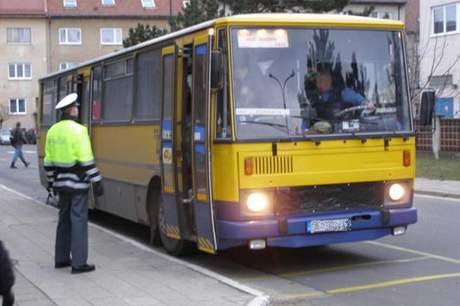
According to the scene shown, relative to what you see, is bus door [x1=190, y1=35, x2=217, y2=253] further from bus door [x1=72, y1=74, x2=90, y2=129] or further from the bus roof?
bus door [x1=72, y1=74, x2=90, y2=129]

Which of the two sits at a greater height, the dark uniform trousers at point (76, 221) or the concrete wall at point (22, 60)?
the concrete wall at point (22, 60)

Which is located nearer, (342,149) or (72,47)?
(342,149)

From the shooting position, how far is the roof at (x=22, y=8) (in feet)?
232

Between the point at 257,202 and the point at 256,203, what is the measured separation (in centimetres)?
2

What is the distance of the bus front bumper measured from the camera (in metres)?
8.12

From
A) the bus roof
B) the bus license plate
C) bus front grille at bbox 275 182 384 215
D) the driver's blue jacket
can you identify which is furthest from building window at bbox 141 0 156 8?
the bus license plate

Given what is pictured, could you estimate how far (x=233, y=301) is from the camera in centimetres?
708

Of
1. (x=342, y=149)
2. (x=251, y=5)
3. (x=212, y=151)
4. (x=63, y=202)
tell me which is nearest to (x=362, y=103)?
(x=342, y=149)

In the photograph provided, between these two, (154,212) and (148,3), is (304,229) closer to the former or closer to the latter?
(154,212)

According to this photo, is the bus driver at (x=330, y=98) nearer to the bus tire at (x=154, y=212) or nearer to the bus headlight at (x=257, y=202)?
the bus headlight at (x=257, y=202)

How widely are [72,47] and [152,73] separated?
6381 centimetres

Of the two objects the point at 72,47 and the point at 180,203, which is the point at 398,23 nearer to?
the point at 180,203

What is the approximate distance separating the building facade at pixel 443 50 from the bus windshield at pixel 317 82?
30200mm

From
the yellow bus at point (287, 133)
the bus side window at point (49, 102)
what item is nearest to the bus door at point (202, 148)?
the yellow bus at point (287, 133)
